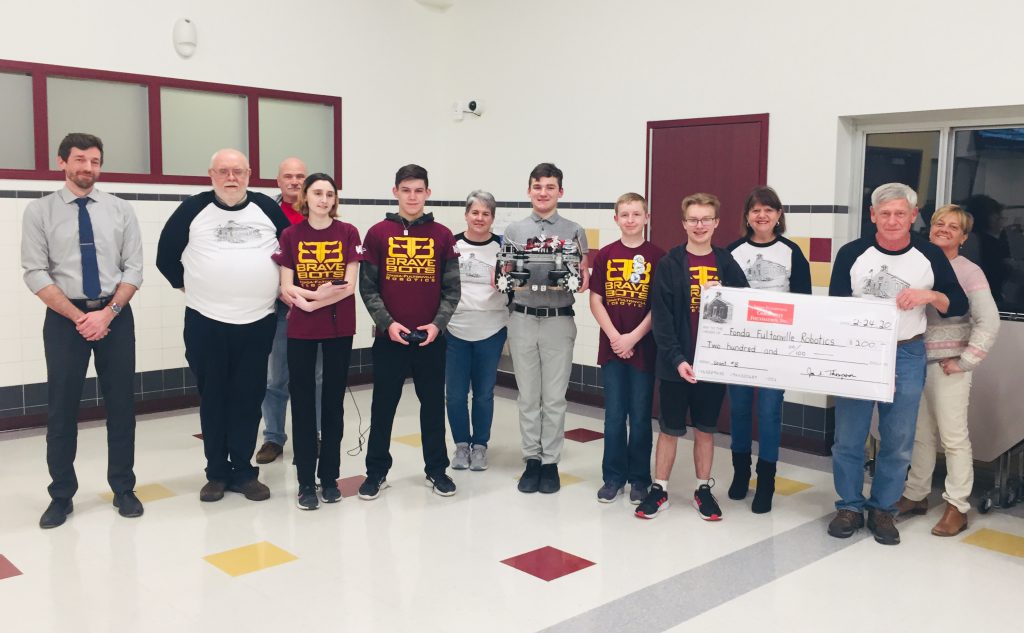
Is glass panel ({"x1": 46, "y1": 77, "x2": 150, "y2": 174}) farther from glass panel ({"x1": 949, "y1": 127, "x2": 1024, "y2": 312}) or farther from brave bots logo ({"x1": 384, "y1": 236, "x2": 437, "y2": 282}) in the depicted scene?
glass panel ({"x1": 949, "y1": 127, "x2": 1024, "y2": 312})

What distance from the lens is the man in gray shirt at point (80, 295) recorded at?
375cm

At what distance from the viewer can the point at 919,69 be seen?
4.67 meters

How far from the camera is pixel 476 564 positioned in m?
3.49

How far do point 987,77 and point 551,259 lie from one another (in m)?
2.36

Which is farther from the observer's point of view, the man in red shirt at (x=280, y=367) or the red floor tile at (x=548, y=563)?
the man in red shirt at (x=280, y=367)

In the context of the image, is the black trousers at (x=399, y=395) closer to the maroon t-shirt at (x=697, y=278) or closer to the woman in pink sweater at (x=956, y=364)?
the maroon t-shirt at (x=697, y=278)

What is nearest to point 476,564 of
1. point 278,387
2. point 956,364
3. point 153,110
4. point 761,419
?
point 761,419

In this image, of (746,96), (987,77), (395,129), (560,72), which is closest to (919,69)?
(987,77)

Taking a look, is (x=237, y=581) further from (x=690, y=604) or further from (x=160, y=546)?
(x=690, y=604)

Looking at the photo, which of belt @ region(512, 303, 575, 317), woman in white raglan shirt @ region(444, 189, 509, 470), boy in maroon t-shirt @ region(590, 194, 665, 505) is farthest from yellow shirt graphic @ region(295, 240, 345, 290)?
boy in maroon t-shirt @ region(590, 194, 665, 505)

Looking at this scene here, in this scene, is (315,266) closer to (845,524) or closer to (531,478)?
(531,478)

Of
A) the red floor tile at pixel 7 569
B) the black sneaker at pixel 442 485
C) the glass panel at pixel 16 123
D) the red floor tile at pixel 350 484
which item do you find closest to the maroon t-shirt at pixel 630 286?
the black sneaker at pixel 442 485

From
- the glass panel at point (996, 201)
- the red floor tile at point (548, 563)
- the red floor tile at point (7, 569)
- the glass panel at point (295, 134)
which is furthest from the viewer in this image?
the glass panel at point (295, 134)

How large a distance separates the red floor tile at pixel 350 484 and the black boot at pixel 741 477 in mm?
1812
